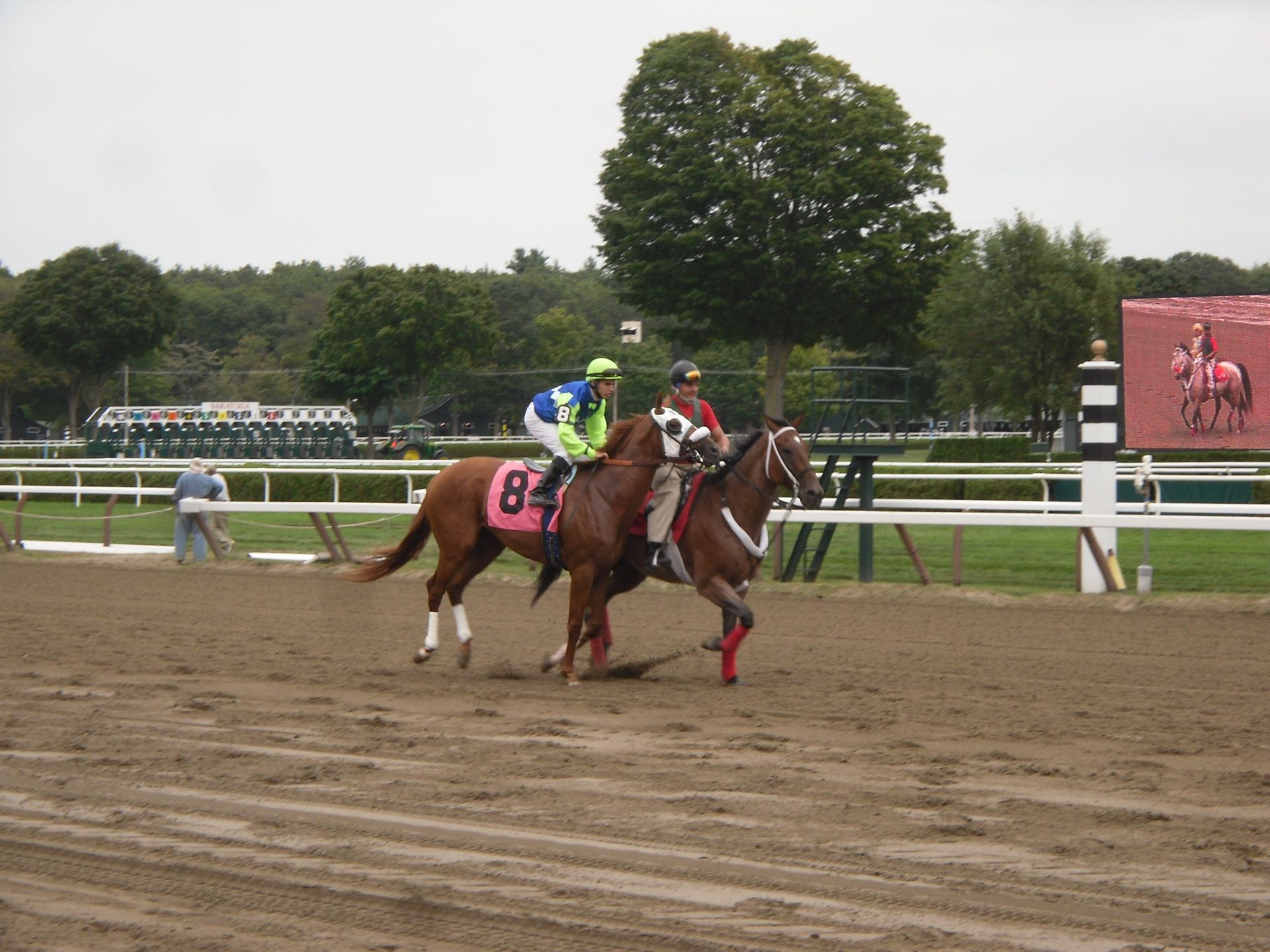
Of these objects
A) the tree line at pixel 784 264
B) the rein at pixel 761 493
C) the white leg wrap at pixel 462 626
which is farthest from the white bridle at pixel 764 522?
the tree line at pixel 784 264

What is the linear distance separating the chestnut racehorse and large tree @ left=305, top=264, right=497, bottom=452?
29367 millimetres

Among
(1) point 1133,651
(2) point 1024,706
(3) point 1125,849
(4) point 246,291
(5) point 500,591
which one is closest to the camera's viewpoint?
(3) point 1125,849

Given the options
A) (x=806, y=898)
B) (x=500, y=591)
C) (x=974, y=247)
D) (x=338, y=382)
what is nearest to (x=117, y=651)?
(x=500, y=591)

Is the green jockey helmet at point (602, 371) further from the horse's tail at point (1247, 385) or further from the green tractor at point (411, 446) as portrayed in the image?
the green tractor at point (411, 446)

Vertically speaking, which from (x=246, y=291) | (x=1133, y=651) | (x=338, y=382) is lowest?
(x=1133, y=651)

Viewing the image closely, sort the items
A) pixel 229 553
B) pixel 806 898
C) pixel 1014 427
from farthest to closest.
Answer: pixel 1014 427 < pixel 229 553 < pixel 806 898

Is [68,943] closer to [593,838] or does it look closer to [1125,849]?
[593,838]

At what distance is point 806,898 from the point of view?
3.43 m

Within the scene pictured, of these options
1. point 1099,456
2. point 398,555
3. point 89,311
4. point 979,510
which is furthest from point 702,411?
point 89,311

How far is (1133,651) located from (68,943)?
6.09 meters

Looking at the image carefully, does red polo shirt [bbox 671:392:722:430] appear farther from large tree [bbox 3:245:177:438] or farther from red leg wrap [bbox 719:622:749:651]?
large tree [bbox 3:245:177:438]

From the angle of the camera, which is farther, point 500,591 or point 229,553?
point 229,553

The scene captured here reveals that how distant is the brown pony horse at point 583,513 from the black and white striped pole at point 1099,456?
14.1 feet

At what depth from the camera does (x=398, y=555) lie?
8.05 m
